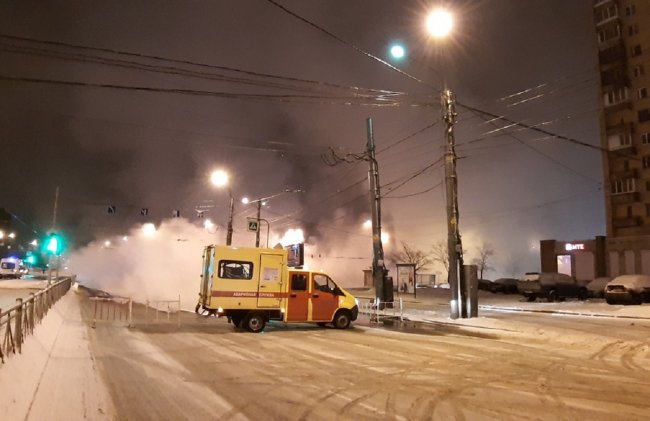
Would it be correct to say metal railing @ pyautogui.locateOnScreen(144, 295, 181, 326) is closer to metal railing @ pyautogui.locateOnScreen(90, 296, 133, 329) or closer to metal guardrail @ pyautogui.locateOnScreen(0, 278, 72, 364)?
metal railing @ pyautogui.locateOnScreen(90, 296, 133, 329)

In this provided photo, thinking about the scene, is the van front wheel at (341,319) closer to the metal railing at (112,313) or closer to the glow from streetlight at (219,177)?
the metal railing at (112,313)

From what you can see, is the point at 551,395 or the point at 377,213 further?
the point at 377,213

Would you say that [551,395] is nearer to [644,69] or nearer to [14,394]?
[14,394]

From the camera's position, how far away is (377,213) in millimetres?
23891

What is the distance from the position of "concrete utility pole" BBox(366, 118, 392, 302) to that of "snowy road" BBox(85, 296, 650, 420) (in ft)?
24.3

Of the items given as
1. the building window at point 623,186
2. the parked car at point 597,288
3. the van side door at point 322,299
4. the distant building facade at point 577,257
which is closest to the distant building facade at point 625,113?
the building window at point 623,186

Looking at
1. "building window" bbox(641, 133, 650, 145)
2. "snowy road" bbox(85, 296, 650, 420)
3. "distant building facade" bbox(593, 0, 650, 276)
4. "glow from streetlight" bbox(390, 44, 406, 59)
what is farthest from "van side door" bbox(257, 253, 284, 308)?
"building window" bbox(641, 133, 650, 145)

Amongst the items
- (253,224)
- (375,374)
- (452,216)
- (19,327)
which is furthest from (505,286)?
(19,327)

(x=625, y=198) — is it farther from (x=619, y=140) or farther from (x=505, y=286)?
(x=505, y=286)

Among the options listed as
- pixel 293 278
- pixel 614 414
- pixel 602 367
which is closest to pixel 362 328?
pixel 293 278

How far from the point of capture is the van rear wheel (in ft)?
52.6

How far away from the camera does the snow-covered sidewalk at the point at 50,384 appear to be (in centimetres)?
593

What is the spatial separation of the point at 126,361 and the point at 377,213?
15.4 m

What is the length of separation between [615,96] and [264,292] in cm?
5466
